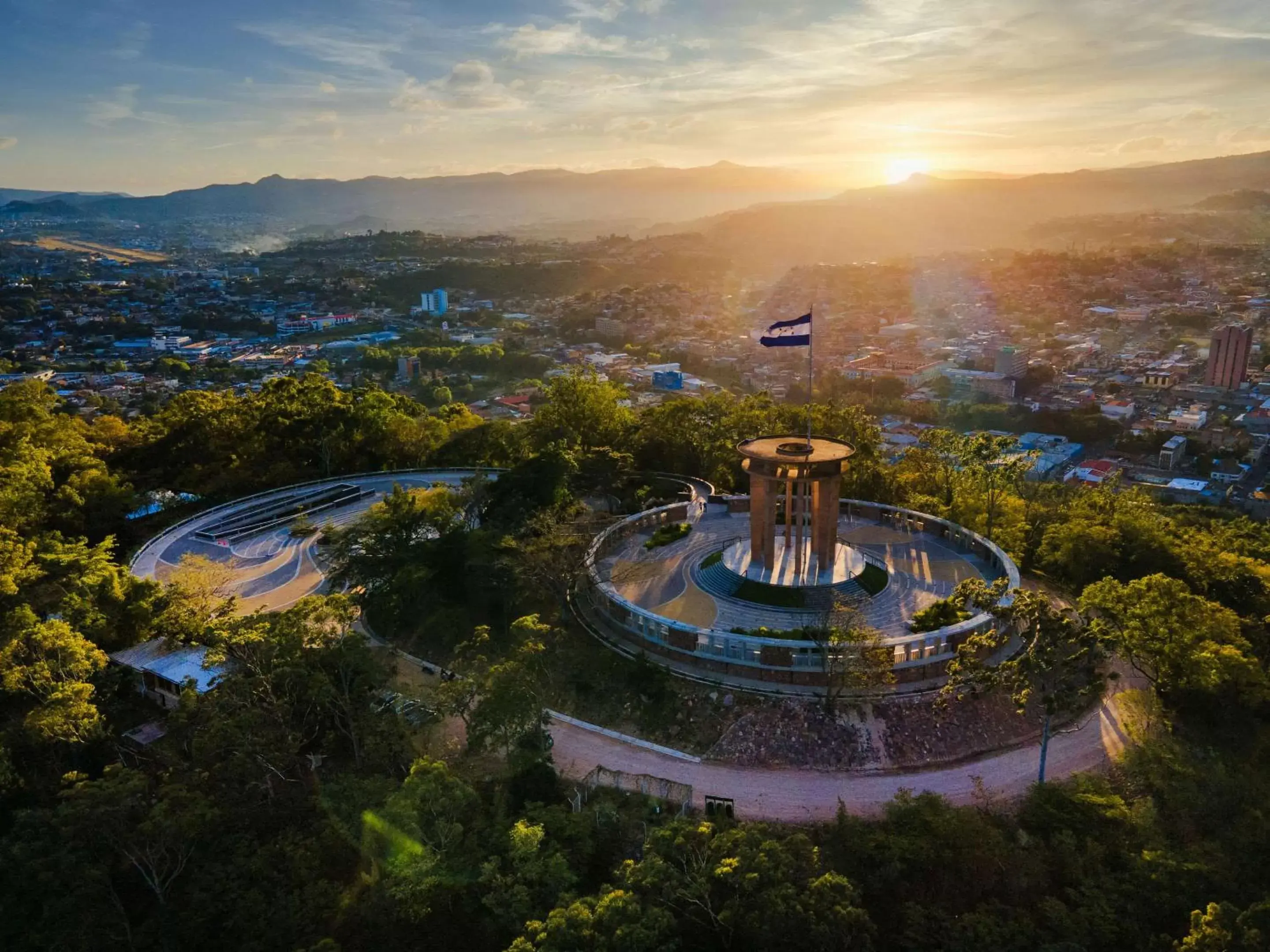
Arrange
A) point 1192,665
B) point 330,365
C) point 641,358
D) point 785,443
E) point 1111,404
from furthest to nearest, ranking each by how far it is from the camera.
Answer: point 641,358
point 330,365
point 1111,404
point 785,443
point 1192,665

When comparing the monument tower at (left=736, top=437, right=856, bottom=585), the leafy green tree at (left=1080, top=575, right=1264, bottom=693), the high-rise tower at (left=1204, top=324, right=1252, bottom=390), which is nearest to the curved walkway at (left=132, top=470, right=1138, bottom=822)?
the leafy green tree at (left=1080, top=575, right=1264, bottom=693)

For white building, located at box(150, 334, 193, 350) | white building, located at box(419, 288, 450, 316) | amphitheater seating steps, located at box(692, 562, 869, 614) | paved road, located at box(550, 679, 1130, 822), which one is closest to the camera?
paved road, located at box(550, 679, 1130, 822)

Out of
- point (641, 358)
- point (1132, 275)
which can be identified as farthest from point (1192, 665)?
point (1132, 275)

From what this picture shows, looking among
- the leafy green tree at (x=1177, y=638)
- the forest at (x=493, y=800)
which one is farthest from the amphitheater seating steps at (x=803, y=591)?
the leafy green tree at (x=1177, y=638)

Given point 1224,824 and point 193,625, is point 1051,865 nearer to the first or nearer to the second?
point 1224,824

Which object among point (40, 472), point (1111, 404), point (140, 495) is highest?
point (40, 472)

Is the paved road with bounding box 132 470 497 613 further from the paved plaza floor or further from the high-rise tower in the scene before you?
the high-rise tower
